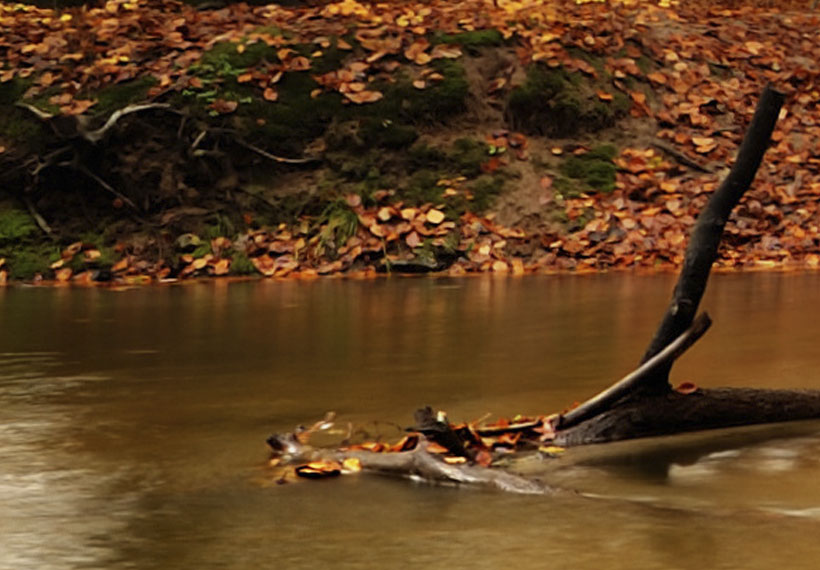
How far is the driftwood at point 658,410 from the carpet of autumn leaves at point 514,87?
20.6 feet

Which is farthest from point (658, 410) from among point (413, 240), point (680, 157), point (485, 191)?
point (680, 157)

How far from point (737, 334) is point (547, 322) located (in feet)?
3.65

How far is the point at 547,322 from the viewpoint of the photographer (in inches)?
273

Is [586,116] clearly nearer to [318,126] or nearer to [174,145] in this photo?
[318,126]

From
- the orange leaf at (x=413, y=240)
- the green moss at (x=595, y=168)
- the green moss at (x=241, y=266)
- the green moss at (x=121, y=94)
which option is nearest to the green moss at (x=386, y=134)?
the orange leaf at (x=413, y=240)

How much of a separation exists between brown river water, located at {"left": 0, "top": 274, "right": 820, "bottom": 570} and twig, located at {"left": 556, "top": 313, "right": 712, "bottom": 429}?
12 cm

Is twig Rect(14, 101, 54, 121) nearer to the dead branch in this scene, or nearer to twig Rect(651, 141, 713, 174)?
twig Rect(651, 141, 713, 174)

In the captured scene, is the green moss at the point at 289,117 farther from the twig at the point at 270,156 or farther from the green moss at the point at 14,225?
the green moss at the point at 14,225

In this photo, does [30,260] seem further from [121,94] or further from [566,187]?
[566,187]

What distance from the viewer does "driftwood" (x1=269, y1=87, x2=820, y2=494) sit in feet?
11.1

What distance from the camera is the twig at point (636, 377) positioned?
365cm

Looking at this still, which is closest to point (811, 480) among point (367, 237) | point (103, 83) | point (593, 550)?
point (593, 550)

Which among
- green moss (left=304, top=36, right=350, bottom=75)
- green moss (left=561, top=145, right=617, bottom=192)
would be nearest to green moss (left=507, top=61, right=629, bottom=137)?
green moss (left=561, top=145, right=617, bottom=192)

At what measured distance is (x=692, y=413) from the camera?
153 inches
